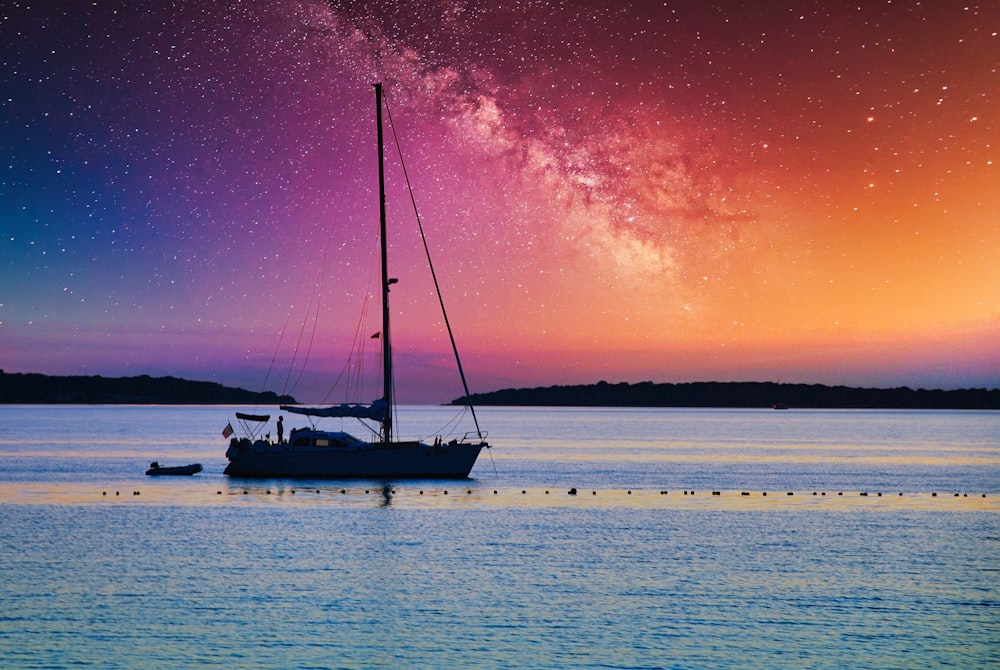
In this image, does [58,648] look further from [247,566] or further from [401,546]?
[401,546]

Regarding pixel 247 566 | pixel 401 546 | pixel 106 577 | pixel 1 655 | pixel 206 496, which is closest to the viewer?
pixel 1 655

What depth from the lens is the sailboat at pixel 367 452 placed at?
209 feet

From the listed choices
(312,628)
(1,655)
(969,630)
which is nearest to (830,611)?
(969,630)

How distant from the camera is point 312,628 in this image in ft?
85.6

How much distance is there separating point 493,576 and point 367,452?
3041 cm

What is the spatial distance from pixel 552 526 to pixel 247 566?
17500 millimetres

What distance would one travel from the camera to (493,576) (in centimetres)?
3434

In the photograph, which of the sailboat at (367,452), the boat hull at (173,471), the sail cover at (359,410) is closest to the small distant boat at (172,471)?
the boat hull at (173,471)

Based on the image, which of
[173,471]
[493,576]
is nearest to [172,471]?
[173,471]

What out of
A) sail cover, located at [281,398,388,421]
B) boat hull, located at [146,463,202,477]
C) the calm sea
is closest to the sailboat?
sail cover, located at [281,398,388,421]

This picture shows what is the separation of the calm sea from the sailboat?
1.73 metres

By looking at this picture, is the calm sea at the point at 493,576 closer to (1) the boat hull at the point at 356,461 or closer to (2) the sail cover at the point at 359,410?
(1) the boat hull at the point at 356,461

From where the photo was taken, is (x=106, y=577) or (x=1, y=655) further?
(x=106, y=577)

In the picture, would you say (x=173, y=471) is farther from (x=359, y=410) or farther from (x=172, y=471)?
(x=359, y=410)
